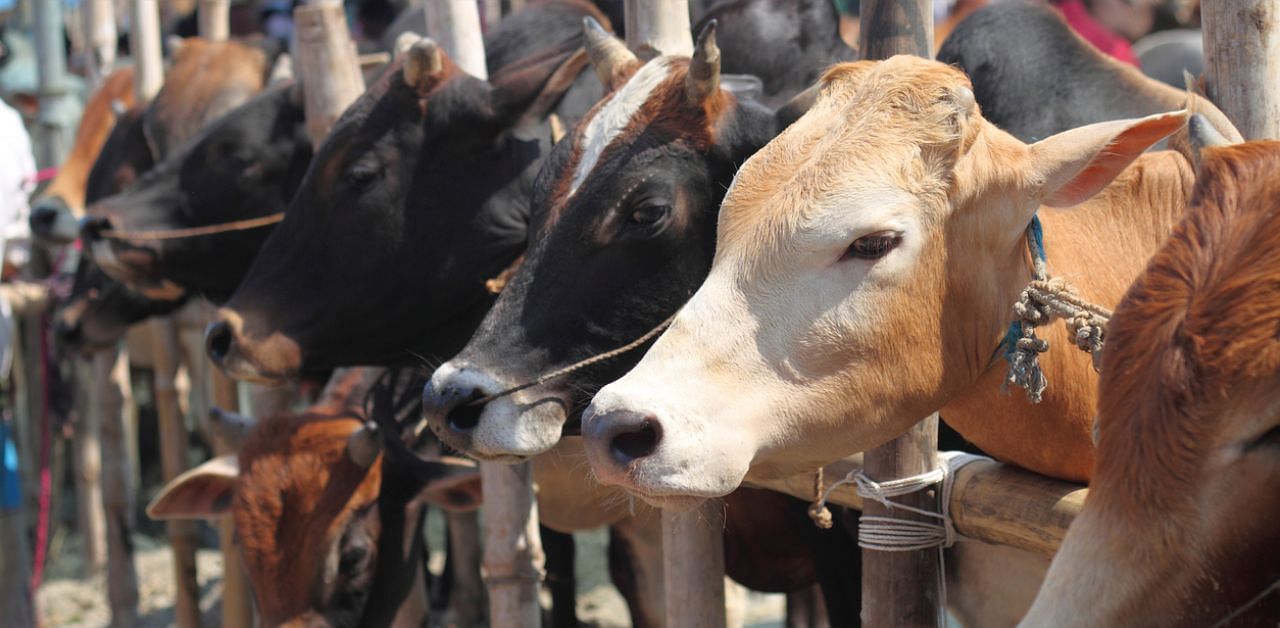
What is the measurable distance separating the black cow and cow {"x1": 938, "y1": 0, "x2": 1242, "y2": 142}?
0.84 meters

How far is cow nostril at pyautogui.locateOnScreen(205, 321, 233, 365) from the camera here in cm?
349

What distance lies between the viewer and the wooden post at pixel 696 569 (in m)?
3.11

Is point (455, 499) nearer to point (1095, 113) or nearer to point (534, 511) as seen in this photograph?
point (534, 511)

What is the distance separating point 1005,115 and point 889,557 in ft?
4.24

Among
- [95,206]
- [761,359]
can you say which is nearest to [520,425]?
[761,359]

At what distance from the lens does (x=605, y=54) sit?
3.00 meters

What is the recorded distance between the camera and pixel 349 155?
138 inches

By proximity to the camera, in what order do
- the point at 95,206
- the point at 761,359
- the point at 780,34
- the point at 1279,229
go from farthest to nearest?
the point at 95,206, the point at 780,34, the point at 761,359, the point at 1279,229

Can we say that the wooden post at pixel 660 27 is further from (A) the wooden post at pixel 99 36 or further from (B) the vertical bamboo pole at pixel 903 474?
(A) the wooden post at pixel 99 36

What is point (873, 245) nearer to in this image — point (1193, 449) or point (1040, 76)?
point (1193, 449)

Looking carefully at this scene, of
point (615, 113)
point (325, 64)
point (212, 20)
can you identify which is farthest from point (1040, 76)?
point (212, 20)

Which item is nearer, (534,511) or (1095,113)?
(1095,113)

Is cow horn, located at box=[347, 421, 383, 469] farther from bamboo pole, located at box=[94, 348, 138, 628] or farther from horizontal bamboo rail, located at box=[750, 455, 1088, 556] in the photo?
A: bamboo pole, located at box=[94, 348, 138, 628]

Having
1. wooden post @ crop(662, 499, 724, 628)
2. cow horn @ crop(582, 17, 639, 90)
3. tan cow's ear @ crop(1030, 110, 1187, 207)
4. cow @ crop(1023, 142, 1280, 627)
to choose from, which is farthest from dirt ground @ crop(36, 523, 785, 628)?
cow @ crop(1023, 142, 1280, 627)
